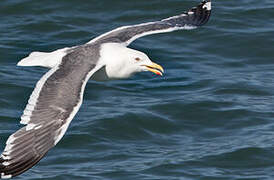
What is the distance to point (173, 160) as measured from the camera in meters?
10.7

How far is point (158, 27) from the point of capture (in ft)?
37.4

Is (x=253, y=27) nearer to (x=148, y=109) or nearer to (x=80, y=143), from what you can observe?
(x=148, y=109)

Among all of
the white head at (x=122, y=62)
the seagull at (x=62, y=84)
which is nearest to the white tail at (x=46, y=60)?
the seagull at (x=62, y=84)

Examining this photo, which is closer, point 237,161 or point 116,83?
point 237,161

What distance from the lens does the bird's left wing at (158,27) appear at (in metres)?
11.2

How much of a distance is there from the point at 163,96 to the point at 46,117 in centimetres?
394

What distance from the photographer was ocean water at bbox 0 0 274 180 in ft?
34.9

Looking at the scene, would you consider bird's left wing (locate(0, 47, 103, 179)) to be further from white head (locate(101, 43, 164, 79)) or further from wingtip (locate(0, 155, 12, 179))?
white head (locate(101, 43, 164, 79))

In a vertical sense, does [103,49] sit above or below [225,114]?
above

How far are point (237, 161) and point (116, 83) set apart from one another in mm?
2721

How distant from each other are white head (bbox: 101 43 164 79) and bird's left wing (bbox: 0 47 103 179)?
601mm

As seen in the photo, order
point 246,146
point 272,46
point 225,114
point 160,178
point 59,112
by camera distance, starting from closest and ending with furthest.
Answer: point 59,112, point 160,178, point 246,146, point 225,114, point 272,46

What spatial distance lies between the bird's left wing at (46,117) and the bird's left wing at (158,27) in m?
1.62

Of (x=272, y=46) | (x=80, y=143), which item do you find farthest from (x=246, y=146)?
(x=272, y=46)
